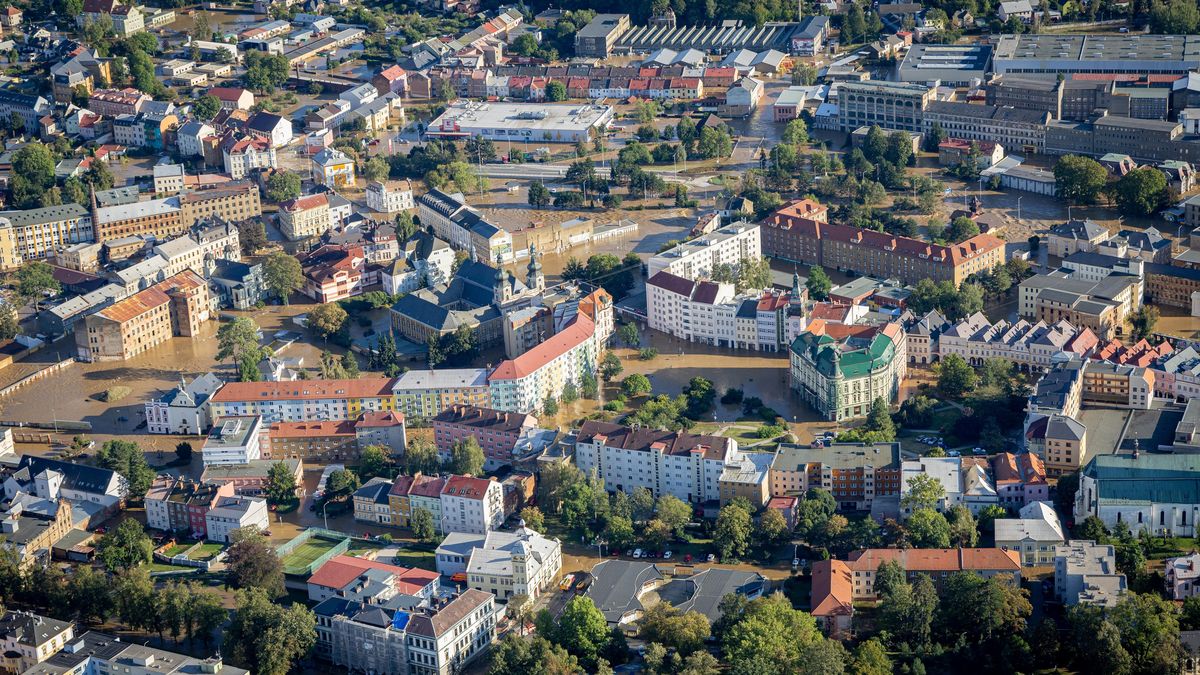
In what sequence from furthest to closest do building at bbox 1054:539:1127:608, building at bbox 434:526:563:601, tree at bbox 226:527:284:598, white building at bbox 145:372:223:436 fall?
1. white building at bbox 145:372:223:436
2. tree at bbox 226:527:284:598
3. building at bbox 434:526:563:601
4. building at bbox 1054:539:1127:608

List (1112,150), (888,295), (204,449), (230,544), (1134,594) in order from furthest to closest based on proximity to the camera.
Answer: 1. (1112,150)
2. (888,295)
3. (204,449)
4. (230,544)
5. (1134,594)

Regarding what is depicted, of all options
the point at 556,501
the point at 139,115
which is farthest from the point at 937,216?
the point at 139,115

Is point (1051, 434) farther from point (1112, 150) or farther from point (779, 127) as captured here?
point (779, 127)

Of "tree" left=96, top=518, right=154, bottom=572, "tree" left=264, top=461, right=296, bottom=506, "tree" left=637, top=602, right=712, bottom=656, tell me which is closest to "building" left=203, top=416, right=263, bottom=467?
"tree" left=264, top=461, right=296, bottom=506

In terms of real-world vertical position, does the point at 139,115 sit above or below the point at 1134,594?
above

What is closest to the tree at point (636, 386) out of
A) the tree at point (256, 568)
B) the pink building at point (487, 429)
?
the pink building at point (487, 429)

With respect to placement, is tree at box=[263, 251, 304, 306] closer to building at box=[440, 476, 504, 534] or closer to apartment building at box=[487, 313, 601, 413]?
apartment building at box=[487, 313, 601, 413]

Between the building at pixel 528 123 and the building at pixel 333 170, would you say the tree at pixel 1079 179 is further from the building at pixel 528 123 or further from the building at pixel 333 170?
the building at pixel 333 170
